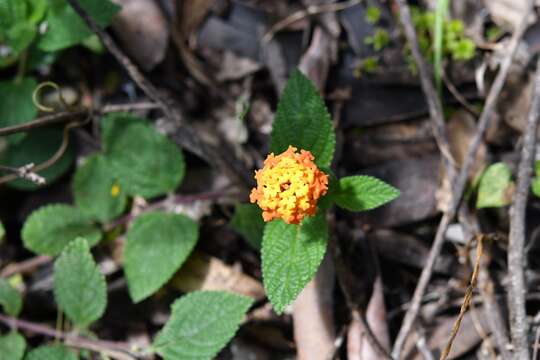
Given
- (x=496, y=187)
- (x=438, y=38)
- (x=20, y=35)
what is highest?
(x=20, y=35)

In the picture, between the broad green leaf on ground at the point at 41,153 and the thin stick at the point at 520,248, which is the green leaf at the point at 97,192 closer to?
the broad green leaf on ground at the point at 41,153

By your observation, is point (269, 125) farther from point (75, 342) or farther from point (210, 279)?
point (75, 342)

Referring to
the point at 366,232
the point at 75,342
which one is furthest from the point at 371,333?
the point at 75,342

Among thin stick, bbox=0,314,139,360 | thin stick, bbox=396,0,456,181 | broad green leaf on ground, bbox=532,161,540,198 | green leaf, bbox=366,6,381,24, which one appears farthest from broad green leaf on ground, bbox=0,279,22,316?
broad green leaf on ground, bbox=532,161,540,198

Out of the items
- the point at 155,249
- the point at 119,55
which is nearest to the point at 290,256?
the point at 155,249

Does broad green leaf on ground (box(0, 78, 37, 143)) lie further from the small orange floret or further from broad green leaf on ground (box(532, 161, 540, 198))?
broad green leaf on ground (box(532, 161, 540, 198))

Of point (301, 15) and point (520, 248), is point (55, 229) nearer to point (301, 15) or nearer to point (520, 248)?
point (301, 15)
